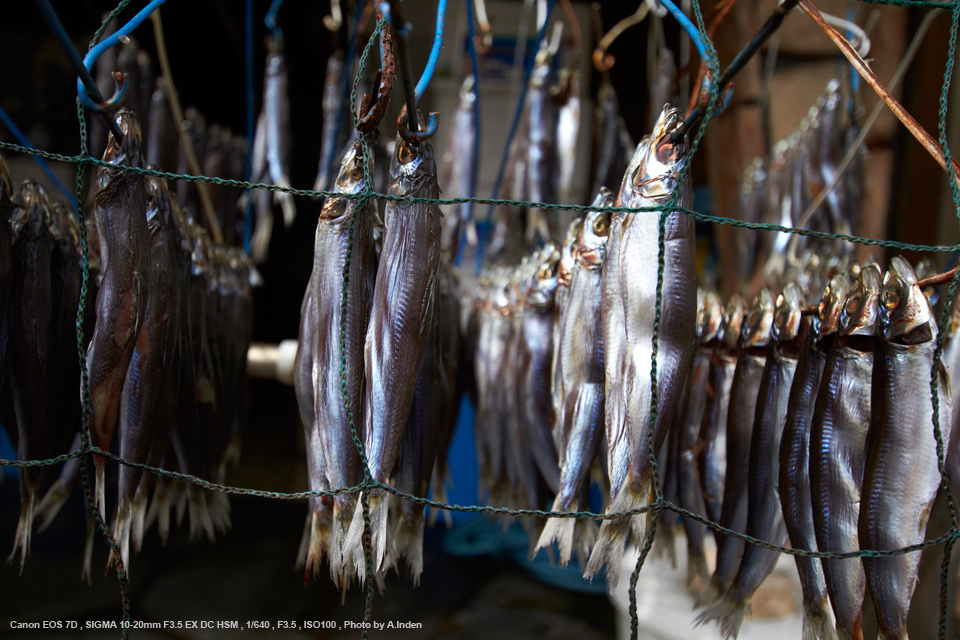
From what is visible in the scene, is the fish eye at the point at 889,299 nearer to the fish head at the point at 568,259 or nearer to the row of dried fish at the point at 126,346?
the fish head at the point at 568,259

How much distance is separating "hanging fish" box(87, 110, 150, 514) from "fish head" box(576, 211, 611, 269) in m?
0.86

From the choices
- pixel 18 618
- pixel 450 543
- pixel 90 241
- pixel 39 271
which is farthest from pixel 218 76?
pixel 450 543

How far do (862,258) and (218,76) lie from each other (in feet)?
12.0

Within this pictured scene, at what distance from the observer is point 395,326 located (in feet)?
3.34

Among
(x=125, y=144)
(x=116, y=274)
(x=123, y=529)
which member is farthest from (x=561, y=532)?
(x=125, y=144)

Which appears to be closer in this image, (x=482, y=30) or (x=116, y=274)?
(x=116, y=274)

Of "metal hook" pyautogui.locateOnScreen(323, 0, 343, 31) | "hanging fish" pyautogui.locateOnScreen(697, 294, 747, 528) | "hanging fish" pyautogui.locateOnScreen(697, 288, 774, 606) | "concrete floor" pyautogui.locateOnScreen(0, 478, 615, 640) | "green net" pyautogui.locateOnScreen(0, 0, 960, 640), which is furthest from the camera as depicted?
"concrete floor" pyautogui.locateOnScreen(0, 478, 615, 640)

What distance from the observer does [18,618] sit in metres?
2.41

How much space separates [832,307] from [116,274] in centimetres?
134

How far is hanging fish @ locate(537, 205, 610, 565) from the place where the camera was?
1.17 m

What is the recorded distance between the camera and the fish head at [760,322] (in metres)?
1.22

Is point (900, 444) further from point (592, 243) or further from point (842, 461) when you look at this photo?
point (592, 243)

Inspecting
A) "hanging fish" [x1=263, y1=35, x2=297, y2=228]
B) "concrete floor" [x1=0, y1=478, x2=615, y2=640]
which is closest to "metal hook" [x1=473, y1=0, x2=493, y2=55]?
"hanging fish" [x1=263, y1=35, x2=297, y2=228]

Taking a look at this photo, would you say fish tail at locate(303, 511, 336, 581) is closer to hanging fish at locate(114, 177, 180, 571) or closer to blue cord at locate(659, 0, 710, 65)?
hanging fish at locate(114, 177, 180, 571)
